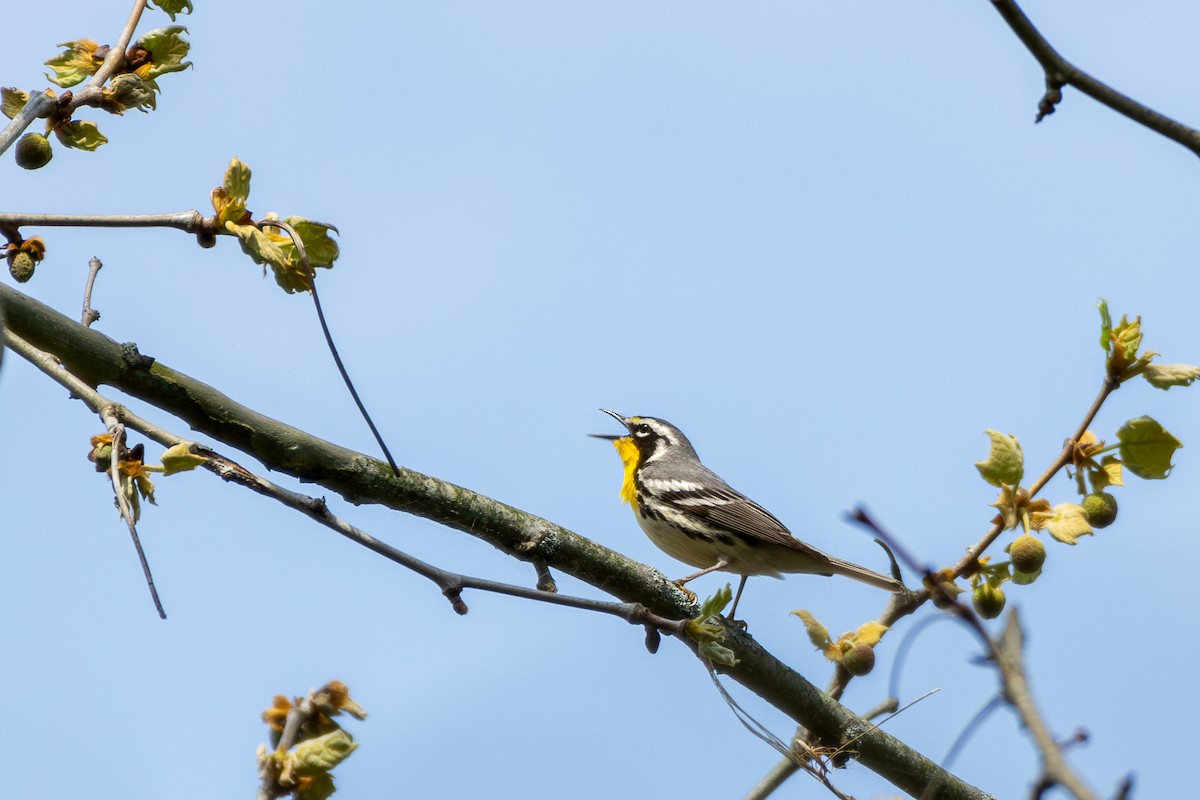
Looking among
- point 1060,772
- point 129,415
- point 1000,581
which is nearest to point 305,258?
point 129,415

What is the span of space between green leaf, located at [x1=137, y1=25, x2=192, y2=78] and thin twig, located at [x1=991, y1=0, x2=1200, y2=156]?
2.12 metres

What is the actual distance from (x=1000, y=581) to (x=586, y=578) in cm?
125

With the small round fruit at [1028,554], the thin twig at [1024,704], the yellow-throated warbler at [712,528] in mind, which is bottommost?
the thin twig at [1024,704]

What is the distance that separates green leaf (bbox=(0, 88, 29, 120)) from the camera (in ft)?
10.8

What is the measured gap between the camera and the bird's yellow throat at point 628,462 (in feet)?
27.2

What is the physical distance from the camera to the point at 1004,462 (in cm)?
304

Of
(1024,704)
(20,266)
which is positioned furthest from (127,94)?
(1024,704)

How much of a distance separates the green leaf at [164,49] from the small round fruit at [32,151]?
303mm

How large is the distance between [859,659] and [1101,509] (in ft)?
2.43

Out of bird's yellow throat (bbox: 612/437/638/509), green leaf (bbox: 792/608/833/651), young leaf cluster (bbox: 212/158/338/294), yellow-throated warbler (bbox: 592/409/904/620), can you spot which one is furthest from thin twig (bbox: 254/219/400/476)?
bird's yellow throat (bbox: 612/437/638/509)

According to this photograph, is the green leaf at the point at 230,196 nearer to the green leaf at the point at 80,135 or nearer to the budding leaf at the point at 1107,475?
the green leaf at the point at 80,135

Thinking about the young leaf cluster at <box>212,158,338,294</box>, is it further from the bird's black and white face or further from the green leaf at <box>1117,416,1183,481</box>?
the bird's black and white face

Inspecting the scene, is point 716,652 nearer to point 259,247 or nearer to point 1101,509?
point 1101,509

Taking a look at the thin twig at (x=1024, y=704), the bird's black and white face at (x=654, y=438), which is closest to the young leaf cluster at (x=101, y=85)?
the thin twig at (x=1024, y=704)
